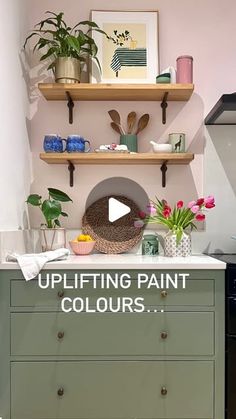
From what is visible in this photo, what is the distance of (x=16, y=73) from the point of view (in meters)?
2.24

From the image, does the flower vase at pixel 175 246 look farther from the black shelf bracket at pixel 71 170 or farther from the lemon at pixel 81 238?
the black shelf bracket at pixel 71 170

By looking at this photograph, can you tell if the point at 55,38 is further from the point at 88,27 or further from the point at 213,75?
the point at 213,75

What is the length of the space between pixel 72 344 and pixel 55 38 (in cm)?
164

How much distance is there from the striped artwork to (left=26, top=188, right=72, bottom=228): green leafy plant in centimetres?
82

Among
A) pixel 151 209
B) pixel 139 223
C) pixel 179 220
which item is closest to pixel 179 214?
pixel 179 220

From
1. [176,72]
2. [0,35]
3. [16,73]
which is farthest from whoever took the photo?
[176,72]

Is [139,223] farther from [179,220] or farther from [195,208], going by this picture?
[195,208]

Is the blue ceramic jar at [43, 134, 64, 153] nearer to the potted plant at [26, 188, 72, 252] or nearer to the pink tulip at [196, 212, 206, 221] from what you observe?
the potted plant at [26, 188, 72, 252]

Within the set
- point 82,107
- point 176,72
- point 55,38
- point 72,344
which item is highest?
point 55,38

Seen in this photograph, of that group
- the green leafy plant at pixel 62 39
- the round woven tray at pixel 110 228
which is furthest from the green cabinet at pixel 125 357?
the green leafy plant at pixel 62 39

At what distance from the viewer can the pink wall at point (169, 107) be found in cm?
253

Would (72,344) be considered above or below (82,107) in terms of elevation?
below

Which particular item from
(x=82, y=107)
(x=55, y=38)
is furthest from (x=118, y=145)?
(x=55, y=38)

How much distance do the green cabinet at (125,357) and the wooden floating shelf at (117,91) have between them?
1079mm
